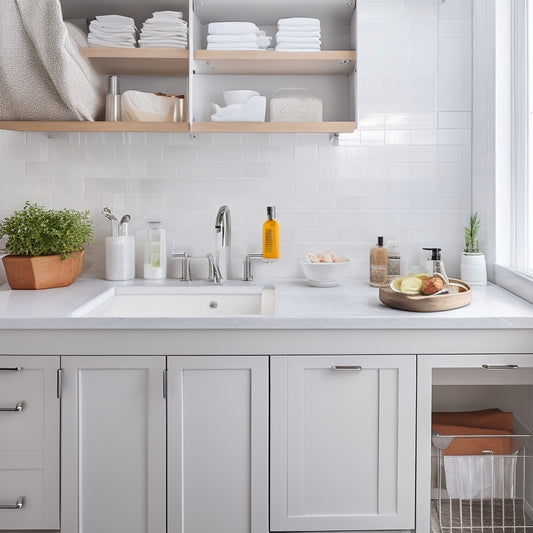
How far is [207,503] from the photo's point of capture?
6.82ft

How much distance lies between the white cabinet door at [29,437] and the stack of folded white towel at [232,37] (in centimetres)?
139

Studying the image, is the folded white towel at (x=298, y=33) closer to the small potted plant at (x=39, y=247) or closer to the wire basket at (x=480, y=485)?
the small potted plant at (x=39, y=247)

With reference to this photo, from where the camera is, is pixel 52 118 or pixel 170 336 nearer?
pixel 170 336

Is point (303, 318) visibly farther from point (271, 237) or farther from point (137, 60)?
point (137, 60)

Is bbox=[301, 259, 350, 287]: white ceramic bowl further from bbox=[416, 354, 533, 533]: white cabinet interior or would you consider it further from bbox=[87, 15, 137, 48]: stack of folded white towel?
bbox=[87, 15, 137, 48]: stack of folded white towel

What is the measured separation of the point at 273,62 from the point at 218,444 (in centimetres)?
151

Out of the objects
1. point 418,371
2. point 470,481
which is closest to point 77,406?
point 418,371

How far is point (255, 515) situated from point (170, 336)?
66 cm

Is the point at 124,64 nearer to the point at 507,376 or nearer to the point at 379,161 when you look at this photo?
the point at 379,161

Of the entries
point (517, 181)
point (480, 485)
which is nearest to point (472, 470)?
point (480, 485)

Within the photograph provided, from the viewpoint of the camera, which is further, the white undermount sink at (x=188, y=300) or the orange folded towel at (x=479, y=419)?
the white undermount sink at (x=188, y=300)

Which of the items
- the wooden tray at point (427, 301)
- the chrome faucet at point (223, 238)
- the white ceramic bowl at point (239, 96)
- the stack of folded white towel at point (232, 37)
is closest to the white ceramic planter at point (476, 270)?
the wooden tray at point (427, 301)

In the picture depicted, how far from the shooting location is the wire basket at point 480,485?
85.0 inches

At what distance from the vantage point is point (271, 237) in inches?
106
